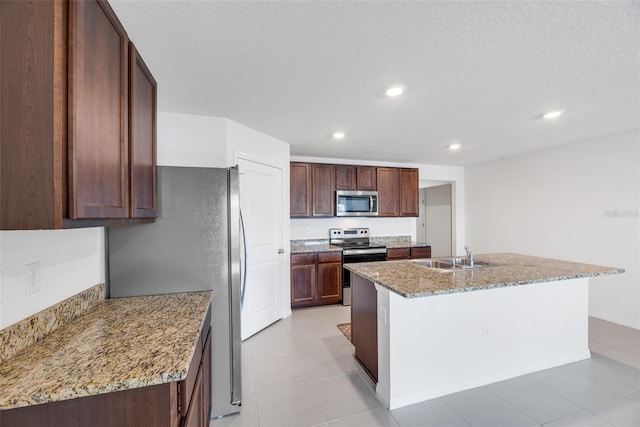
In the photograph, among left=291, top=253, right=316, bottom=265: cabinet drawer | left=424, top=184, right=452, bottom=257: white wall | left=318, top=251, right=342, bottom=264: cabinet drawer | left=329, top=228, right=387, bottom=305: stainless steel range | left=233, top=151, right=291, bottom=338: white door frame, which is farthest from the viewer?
left=424, top=184, right=452, bottom=257: white wall

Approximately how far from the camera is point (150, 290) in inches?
68.0

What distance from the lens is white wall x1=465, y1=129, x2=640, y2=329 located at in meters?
3.20

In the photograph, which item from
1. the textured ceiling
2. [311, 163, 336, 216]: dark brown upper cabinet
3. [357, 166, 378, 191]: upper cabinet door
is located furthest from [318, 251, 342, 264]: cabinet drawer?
the textured ceiling

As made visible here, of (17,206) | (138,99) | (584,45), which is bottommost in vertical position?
(17,206)

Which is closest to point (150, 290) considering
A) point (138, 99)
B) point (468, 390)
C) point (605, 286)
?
point (138, 99)

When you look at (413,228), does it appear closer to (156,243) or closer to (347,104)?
(347,104)

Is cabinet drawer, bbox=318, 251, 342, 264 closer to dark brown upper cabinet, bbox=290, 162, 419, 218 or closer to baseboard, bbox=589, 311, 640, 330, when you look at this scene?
dark brown upper cabinet, bbox=290, 162, 419, 218

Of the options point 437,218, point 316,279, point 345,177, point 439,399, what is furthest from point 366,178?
point 439,399

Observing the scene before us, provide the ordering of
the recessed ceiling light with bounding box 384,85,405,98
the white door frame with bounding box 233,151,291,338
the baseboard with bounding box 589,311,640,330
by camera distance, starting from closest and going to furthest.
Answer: the recessed ceiling light with bounding box 384,85,405,98
the baseboard with bounding box 589,311,640,330
the white door frame with bounding box 233,151,291,338

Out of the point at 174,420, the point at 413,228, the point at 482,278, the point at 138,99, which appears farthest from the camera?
the point at 413,228

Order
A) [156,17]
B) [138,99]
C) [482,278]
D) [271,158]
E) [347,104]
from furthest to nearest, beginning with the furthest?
[271,158] < [347,104] < [482,278] < [138,99] < [156,17]

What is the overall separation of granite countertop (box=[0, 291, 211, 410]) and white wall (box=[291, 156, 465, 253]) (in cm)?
310

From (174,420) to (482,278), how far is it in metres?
2.01

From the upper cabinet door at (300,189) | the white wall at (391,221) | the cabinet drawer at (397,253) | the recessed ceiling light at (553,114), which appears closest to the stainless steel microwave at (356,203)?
the white wall at (391,221)
